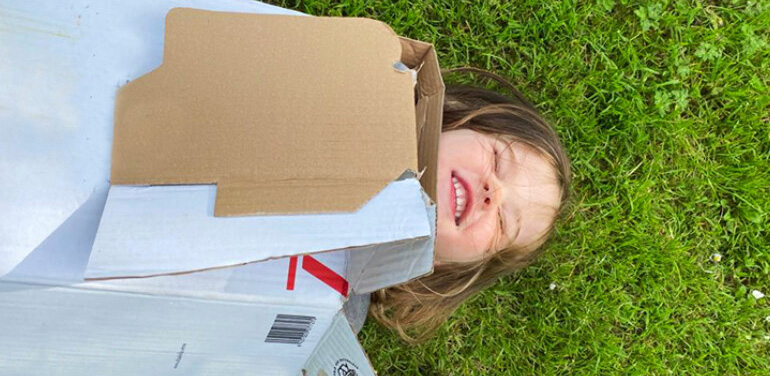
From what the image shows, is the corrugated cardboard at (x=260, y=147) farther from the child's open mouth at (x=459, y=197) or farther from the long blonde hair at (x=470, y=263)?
the long blonde hair at (x=470, y=263)

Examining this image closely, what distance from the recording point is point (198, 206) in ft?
2.42

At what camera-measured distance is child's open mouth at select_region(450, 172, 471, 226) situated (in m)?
1.22

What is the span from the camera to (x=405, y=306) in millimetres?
1503

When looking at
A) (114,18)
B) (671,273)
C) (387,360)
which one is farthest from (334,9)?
(671,273)

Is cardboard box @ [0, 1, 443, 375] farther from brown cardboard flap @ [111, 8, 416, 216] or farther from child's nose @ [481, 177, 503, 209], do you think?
child's nose @ [481, 177, 503, 209]

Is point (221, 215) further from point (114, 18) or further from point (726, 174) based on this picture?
point (726, 174)

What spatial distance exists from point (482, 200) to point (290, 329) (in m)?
0.49

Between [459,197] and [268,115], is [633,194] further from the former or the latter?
[268,115]

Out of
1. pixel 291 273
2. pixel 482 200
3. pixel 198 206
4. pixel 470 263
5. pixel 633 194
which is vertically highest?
pixel 198 206

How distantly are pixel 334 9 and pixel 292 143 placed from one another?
85cm

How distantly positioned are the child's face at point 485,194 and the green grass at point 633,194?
394 millimetres

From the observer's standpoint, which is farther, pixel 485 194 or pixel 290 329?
pixel 485 194

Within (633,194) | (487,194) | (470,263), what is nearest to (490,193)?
(487,194)

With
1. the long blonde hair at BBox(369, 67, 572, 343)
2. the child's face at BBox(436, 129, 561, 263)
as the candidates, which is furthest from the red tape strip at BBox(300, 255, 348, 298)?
the long blonde hair at BBox(369, 67, 572, 343)
